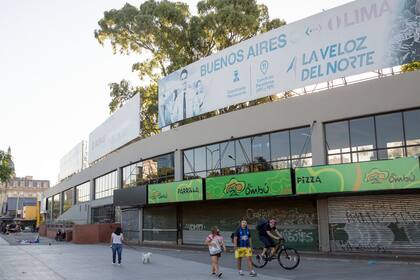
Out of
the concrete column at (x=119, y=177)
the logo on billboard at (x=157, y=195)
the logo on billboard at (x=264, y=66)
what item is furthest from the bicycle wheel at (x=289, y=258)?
the concrete column at (x=119, y=177)

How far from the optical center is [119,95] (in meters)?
46.4

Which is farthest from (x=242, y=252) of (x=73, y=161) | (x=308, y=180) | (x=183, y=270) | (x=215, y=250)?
(x=73, y=161)

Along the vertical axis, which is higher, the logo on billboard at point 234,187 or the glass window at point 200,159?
the glass window at point 200,159

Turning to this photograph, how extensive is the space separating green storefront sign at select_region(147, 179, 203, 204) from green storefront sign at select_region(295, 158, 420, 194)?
6.46 meters

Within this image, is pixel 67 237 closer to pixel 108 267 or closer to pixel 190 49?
pixel 190 49

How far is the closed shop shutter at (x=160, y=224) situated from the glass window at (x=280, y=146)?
8.77 meters

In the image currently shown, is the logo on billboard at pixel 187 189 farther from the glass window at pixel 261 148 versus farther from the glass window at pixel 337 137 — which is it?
the glass window at pixel 337 137

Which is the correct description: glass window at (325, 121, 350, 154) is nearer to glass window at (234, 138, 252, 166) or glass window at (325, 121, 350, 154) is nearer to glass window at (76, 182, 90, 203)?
glass window at (234, 138, 252, 166)

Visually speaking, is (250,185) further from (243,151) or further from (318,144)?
(318,144)

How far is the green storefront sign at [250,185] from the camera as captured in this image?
68.1 ft

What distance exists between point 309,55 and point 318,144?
446cm

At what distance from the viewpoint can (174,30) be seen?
1633 inches

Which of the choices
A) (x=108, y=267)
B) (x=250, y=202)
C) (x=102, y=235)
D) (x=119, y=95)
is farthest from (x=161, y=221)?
(x=119, y=95)

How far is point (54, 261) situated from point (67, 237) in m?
18.7
